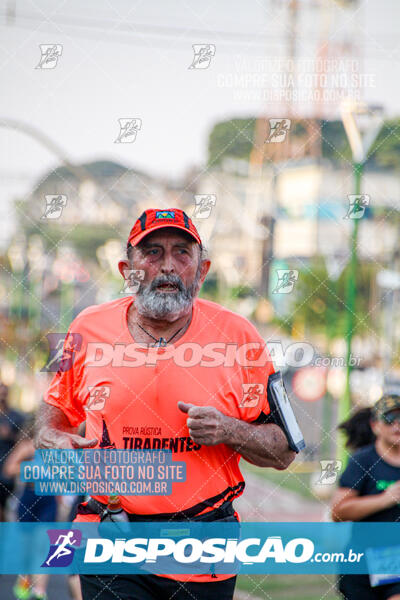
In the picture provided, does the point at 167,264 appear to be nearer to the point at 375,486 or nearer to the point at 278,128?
the point at 278,128

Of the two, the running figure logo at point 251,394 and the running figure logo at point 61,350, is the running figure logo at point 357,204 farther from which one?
the running figure logo at point 61,350

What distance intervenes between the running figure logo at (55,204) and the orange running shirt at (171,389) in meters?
0.56

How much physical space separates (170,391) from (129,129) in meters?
1.15

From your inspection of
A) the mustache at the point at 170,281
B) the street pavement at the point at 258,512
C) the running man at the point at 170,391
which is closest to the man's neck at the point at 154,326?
the running man at the point at 170,391

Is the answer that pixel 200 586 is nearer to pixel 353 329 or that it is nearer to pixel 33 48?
pixel 353 329

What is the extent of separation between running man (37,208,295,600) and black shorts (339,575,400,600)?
658 millimetres

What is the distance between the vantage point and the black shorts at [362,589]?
11.0 feet

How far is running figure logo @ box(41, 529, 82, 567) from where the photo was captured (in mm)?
3225

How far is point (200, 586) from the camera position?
2.90m

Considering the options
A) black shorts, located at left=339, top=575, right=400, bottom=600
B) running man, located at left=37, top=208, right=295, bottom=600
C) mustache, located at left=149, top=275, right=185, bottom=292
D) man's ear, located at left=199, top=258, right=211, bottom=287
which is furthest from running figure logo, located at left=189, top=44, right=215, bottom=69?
black shorts, located at left=339, top=575, right=400, bottom=600

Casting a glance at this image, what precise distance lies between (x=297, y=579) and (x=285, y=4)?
142 inches

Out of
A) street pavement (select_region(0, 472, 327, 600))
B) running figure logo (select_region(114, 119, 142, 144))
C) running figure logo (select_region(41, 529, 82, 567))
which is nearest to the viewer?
running figure logo (select_region(41, 529, 82, 567))

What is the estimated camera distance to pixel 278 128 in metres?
3.42

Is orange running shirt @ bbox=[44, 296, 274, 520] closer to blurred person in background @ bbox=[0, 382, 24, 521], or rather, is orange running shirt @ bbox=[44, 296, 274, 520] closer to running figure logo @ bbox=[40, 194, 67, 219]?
running figure logo @ bbox=[40, 194, 67, 219]
